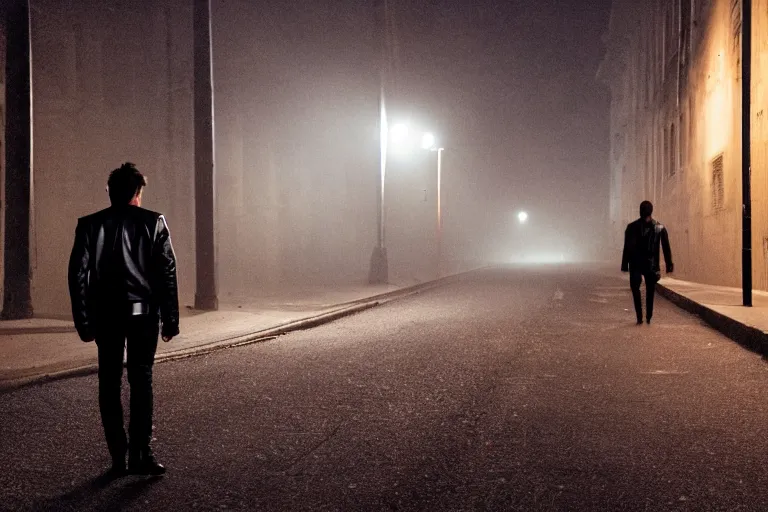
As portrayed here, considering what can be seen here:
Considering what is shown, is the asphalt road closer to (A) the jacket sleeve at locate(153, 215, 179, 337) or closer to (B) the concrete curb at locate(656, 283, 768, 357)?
(B) the concrete curb at locate(656, 283, 768, 357)

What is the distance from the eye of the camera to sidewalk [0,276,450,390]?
7.08 metres

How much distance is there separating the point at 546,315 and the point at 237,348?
230 inches

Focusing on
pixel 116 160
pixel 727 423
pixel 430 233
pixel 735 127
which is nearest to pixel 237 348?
pixel 727 423

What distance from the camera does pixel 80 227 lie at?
3.75 m

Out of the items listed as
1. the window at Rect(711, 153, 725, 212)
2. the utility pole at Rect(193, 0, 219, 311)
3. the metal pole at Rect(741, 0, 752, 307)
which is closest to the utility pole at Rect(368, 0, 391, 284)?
the utility pole at Rect(193, 0, 219, 311)

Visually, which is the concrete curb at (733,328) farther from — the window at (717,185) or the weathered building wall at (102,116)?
the weathered building wall at (102,116)

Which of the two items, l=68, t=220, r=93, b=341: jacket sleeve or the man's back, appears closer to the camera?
l=68, t=220, r=93, b=341: jacket sleeve

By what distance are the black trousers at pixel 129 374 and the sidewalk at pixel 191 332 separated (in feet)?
10.3

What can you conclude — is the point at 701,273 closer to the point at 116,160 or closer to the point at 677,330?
the point at 677,330

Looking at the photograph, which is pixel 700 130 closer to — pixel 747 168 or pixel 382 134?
pixel 382 134

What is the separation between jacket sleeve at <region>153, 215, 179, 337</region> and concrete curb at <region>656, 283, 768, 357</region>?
6821mm

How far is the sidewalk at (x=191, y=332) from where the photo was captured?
708 centimetres

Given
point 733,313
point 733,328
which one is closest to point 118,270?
point 733,328

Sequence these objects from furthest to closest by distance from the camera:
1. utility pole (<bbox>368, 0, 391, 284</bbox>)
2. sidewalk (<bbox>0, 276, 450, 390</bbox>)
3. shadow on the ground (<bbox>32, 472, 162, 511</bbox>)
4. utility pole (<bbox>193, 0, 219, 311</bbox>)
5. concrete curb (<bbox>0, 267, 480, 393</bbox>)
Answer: utility pole (<bbox>368, 0, 391, 284</bbox>), utility pole (<bbox>193, 0, 219, 311</bbox>), sidewalk (<bbox>0, 276, 450, 390</bbox>), concrete curb (<bbox>0, 267, 480, 393</bbox>), shadow on the ground (<bbox>32, 472, 162, 511</bbox>)
